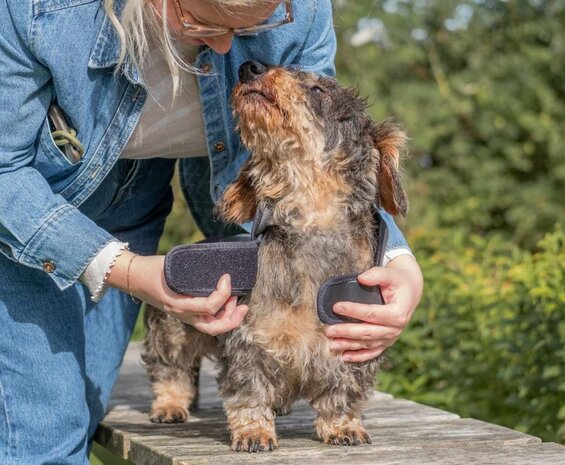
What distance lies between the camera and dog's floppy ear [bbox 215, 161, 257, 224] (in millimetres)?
3494

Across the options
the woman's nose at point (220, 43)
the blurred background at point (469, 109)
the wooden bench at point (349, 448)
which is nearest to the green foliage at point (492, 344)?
the wooden bench at point (349, 448)

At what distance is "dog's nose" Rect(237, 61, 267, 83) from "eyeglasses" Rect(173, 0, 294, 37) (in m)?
0.10

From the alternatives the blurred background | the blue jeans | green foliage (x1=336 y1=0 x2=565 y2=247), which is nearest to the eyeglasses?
the blue jeans

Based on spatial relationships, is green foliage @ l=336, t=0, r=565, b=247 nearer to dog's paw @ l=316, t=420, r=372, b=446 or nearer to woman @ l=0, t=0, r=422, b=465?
woman @ l=0, t=0, r=422, b=465

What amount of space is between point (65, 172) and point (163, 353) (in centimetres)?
91

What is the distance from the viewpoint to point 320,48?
12.3 feet

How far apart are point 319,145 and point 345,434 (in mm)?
873

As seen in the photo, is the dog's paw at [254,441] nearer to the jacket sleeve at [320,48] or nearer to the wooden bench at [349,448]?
the wooden bench at [349,448]

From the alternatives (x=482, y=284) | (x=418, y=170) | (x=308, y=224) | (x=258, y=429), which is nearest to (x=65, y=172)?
(x=308, y=224)

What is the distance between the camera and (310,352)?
326 centimetres

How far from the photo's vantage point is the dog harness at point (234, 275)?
10.2 feet

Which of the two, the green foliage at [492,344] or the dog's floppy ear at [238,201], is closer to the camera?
the dog's floppy ear at [238,201]

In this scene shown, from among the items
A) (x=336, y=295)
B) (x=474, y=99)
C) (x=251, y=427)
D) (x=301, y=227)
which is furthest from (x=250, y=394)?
(x=474, y=99)

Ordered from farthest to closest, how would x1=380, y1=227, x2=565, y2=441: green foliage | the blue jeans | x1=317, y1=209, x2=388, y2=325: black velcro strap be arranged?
x1=380, y1=227, x2=565, y2=441: green foliage
the blue jeans
x1=317, y1=209, x2=388, y2=325: black velcro strap
